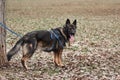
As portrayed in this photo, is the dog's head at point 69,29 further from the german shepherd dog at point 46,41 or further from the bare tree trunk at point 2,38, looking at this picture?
the bare tree trunk at point 2,38

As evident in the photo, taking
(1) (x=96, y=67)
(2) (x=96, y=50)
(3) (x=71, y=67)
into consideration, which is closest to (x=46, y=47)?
(3) (x=71, y=67)

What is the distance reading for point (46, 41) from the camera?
8.45 meters

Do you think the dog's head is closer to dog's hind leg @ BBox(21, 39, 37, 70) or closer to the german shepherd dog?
the german shepherd dog

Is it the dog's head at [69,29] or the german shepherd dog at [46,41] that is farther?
the dog's head at [69,29]

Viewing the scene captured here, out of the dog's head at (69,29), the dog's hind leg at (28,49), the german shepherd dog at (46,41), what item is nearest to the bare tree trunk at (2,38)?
the german shepherd dog at (46,41)

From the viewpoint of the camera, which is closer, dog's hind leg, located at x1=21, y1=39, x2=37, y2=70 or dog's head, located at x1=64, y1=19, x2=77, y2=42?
dog's hind leg, located at x1=21, y1=39, x2=37, y2=70

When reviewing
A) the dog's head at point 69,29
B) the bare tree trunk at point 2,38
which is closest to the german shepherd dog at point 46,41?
the dog's head at point 69,29

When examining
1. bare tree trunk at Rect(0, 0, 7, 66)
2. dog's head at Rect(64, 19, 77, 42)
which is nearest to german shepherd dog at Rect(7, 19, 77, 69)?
dog's head at Rect(64, 19, 77, 42)

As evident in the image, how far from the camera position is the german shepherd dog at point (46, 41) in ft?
26.9

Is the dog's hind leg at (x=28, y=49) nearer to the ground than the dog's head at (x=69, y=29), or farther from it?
nearer to the ground

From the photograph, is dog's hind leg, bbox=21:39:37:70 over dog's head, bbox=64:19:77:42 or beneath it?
beneath

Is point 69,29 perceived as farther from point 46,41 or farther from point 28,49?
point 28,49

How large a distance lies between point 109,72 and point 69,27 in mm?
1551

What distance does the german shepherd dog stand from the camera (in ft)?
26.9
